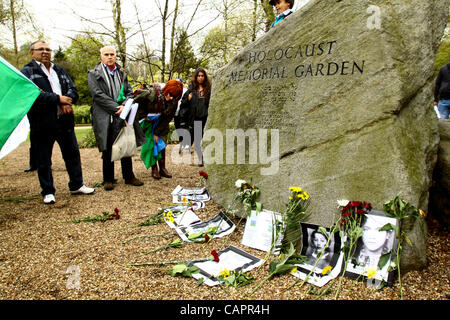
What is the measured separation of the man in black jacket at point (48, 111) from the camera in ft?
11.9

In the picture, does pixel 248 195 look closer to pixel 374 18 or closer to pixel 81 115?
pixel 374 18

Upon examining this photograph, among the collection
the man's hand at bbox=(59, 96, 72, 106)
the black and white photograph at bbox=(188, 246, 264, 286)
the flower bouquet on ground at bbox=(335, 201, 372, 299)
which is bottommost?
the black and white photograph at bbox=(188, 246, 264, 286)

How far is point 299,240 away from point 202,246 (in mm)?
925

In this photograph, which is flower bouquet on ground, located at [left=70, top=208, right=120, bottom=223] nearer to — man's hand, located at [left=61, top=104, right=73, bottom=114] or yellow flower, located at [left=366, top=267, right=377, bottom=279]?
man's hand, located at [left=61, top=104, right=73, bottom=114]

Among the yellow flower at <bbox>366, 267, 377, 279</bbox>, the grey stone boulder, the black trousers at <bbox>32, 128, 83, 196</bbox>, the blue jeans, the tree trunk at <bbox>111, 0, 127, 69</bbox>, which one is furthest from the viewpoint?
the tree trunk at <bbox>111, 0, 127, 69</bbox>

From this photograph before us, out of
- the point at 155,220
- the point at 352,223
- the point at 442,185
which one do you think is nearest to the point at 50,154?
the point at 155,220

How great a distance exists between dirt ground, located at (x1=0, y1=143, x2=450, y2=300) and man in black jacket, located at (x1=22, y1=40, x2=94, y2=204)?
61 cm

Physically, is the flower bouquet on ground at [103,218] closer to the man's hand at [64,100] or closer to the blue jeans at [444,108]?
the man's hand at [64,100]

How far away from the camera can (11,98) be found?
3.03 meters

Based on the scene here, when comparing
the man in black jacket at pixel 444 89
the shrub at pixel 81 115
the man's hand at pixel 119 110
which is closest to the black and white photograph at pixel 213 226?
the man's hand at pixel 119 110

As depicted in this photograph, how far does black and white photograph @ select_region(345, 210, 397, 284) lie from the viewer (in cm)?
218

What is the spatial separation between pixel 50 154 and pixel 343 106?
3585 mm

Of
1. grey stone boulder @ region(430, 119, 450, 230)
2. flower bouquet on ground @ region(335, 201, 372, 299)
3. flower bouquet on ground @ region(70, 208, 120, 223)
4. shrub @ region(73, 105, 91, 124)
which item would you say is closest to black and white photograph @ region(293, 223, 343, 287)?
flower bouquet on ground @ region(335, 201, 372, 299)

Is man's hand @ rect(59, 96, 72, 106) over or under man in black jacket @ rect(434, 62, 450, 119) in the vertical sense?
under
